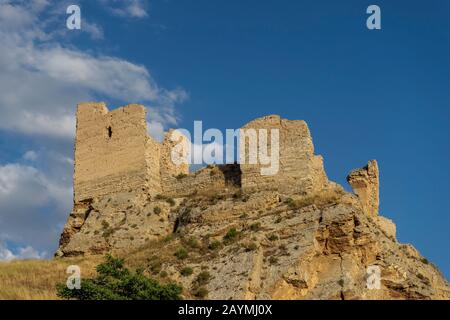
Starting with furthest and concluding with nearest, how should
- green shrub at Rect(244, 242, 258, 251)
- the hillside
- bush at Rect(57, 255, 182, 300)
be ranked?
green shrub at Rect(244, 242, 258, 251) < the hillside < bush at Rect(57, 255, 182, 300)

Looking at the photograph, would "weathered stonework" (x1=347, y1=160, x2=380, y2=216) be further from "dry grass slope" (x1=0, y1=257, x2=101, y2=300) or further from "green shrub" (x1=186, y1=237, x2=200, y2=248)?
"dry grass slope" (x1=0, y1=257, x2=101, y2=300)

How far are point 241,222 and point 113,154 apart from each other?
328 inches

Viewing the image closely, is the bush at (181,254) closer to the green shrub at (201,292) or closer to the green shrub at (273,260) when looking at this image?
the green shrub at (201,292)

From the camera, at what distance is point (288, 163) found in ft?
101

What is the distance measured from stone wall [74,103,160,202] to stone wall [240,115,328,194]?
498 centimetres

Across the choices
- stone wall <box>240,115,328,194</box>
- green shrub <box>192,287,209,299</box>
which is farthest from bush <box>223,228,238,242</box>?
green shrub <box>192,287,209,299</box>

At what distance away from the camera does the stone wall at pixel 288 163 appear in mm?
30391

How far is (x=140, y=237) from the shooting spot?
31.4 metres

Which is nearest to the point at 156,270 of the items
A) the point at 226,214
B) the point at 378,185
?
the point at 226,214

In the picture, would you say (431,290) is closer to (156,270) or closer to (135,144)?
(156,270)

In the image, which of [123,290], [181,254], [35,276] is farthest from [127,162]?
[123,290]

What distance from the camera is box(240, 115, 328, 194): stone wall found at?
30391mm
